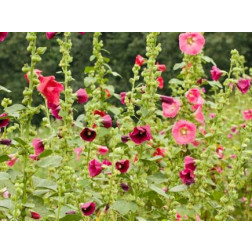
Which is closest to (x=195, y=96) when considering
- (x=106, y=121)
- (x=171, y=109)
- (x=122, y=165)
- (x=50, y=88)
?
(x=171, y=109)

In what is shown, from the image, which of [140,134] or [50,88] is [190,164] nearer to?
[140,134]

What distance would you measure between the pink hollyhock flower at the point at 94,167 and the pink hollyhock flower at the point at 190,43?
652 millimetres

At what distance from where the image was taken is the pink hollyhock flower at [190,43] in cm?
212

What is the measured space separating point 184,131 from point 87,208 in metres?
0.57

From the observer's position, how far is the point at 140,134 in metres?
1.81

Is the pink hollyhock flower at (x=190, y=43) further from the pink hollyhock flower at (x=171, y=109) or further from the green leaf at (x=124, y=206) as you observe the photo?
the green leaf at (x=124, y=206)

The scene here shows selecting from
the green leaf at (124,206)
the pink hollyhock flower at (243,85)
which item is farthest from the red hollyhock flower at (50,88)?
the pink hollyhock flower at (243,85)

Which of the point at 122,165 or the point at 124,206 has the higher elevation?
the point at 122,165

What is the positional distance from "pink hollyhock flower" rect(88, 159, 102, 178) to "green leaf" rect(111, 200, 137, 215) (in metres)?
0.12
